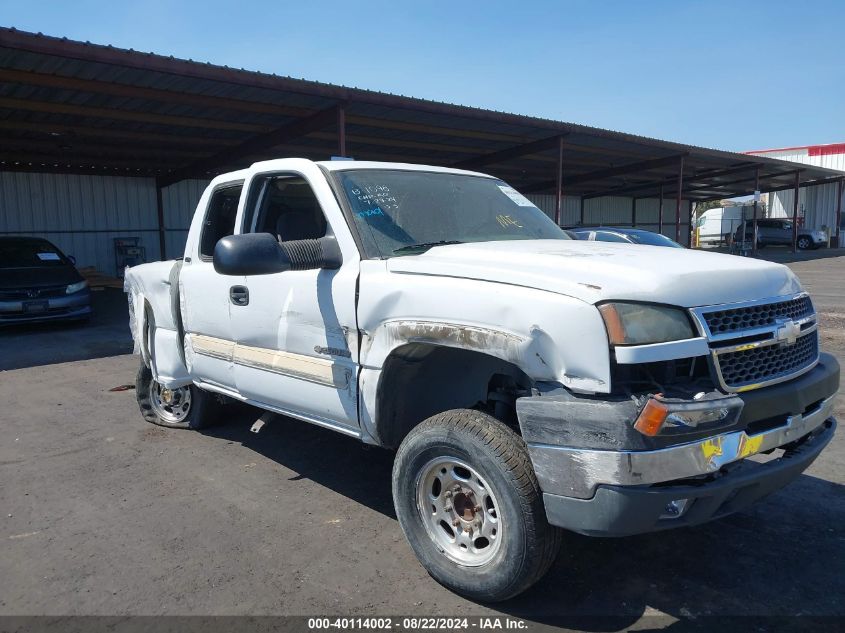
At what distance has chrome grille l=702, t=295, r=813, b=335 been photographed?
264cm

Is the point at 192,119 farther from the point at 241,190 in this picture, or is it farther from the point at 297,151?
the point at 241,190

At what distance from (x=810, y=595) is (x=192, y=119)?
15032mm

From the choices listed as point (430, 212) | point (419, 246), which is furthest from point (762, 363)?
point (430, 212)

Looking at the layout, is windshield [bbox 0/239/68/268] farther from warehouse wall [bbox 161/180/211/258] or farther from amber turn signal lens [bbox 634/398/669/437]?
amber turn signal lens [bbox 634/398/669/437]

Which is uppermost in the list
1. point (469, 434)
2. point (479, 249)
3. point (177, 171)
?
point (177, 171)

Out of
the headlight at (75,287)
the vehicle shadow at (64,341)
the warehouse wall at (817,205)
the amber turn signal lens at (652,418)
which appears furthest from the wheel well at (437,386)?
the warehouse wall at (817,205)

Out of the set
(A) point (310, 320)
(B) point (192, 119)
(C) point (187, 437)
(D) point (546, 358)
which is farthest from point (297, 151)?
(D) point (546, 358)

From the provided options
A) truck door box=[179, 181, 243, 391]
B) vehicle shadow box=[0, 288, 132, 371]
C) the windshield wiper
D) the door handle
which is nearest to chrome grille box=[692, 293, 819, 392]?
the windshield wiper

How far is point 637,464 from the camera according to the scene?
240cm

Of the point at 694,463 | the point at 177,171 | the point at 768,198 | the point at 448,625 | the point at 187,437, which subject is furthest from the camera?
the point at 768,198

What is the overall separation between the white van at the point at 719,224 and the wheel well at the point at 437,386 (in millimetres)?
43342

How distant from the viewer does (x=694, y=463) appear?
247 cm

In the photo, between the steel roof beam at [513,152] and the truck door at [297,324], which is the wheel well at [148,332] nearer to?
the truck door at [297,324]

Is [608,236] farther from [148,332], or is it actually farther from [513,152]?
[148,332]
